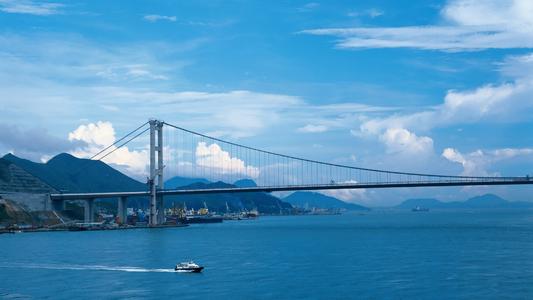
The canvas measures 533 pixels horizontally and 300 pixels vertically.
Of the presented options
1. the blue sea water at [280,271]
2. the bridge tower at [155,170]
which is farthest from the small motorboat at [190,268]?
the bridge tower at [155,170]

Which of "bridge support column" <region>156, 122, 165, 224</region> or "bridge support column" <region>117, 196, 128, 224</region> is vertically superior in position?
"bridge support column" <region>156, 122, 165, 224</region>

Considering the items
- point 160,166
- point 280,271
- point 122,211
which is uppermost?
point 160,166

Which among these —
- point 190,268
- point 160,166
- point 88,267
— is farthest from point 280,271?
point 160,166

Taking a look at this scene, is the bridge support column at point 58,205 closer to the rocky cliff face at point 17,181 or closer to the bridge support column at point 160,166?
the rocky cliff face at point 17,181

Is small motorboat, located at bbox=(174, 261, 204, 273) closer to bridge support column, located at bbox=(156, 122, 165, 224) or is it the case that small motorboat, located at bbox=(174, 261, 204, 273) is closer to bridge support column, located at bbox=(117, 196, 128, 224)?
bridge support column, located at bbox=(156, 122, 165, 224)

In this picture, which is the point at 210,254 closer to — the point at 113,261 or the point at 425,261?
the point at 113,261

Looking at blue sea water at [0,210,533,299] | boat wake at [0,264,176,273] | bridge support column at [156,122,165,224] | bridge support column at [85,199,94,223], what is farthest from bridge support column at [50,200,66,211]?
boat wake at [0,264,176,273]

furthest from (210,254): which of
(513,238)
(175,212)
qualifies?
(175,212)

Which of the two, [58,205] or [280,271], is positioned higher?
[58,205]

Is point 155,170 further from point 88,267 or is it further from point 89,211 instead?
point 88,267

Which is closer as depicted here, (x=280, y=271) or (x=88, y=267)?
(x=280, y=271)

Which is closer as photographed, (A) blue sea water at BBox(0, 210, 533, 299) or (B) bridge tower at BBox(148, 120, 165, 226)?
(A) blue sea water at BBox(0, 210, 533, 299)
